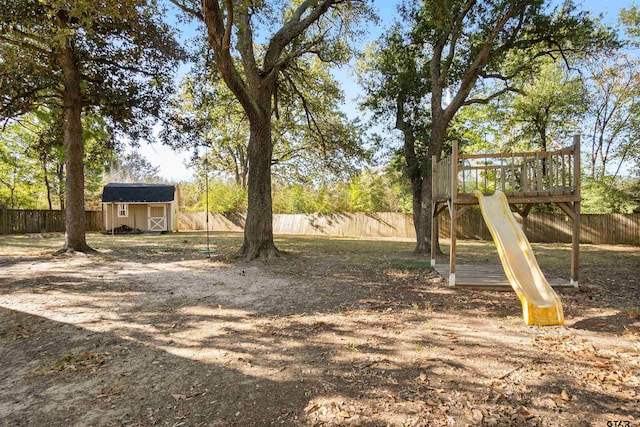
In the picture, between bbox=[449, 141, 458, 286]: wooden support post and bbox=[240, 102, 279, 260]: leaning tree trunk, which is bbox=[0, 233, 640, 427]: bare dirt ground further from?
bbox=[240, 102, 279, 260]: leaning tree trunk

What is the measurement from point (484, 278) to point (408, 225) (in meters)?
15.6

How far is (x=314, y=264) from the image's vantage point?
9477 millimetres

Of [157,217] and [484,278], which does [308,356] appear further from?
→ [157,217]

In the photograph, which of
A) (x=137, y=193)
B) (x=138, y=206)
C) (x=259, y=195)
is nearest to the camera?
(x=259, y=195)

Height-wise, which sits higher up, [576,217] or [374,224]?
[576,217]

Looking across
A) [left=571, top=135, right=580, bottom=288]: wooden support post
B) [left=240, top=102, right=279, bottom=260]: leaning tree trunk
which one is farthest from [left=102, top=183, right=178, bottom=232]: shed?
[left=571, top=135, right=580, bottom=288]: wooden support post

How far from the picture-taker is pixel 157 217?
24469mm

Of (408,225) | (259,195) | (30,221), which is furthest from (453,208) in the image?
(30,221)

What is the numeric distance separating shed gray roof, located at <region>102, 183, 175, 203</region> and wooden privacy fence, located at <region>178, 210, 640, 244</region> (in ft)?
16.3

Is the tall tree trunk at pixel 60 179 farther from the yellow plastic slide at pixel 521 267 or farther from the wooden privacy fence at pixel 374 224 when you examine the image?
the yellow plastic slide at pixel 521 267

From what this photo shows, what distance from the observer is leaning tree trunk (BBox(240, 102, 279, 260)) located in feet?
33.0

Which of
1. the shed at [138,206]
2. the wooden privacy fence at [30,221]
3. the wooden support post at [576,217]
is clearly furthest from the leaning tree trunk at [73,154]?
the wooden privacy fence at [30,221]

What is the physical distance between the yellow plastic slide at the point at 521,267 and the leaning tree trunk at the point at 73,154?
11.6 m

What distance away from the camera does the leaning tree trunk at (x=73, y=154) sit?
10523 millimetres
